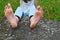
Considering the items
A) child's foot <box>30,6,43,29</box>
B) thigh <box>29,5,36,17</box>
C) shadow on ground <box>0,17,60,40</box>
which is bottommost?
shadow on ground <box>0,17,60,40</box>

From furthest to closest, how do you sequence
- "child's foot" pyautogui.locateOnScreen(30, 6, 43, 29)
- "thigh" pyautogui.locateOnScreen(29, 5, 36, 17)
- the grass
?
the grass
"thigh" pyautogui.locateOnScreen(29, 5, 36, 17)
"child's foot" pyautogui.locateOnScreen(30, 6, 43, 29)

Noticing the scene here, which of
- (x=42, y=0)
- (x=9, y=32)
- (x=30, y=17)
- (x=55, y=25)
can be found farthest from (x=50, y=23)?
(x=42, y=0)

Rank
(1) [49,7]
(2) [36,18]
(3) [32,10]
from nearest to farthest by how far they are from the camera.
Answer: (2) [36,18], (3) [32,10], (1) [49,7]

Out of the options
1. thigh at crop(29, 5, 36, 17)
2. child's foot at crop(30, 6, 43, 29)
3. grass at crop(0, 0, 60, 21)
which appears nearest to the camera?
child's foot at crop(30, 6, 43, 29)

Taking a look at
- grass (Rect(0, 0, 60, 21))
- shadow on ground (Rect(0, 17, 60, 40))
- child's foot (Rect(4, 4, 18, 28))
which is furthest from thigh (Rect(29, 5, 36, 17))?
grass (Rect(0, 0, 60, 21))

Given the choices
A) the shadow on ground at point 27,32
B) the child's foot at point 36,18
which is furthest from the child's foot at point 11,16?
the child's foot at point 36,18

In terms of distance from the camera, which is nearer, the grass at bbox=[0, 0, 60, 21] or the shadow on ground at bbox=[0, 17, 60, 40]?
the shadow on ground at bbox=[0, 17, 60, 40]

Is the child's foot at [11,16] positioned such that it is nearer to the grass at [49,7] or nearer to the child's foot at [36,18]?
the child's foot at [36,18]

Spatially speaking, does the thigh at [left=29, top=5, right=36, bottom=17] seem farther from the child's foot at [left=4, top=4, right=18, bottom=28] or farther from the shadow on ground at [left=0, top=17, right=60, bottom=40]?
the child's foot at [left=4, top=4, right=18, bottom=28]

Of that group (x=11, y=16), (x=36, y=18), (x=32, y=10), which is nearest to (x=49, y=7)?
(x=32, y=10)

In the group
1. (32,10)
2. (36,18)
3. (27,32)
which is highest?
(32,10)

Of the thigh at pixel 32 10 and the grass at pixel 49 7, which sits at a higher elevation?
the thigh at pixel 32 10

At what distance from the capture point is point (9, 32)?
4.66 meters

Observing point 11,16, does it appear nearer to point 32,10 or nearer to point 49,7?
point 32,10
